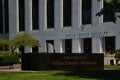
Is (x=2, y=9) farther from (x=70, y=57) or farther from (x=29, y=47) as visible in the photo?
(x=70, y=57)

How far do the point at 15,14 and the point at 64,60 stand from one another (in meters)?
49.2

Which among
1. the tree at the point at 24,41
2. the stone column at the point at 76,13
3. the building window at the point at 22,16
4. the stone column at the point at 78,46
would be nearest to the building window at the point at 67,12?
the stone column at the point at 76,13

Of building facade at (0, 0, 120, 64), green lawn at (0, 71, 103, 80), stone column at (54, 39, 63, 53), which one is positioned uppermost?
building facade at (0, 0, 120, 64)

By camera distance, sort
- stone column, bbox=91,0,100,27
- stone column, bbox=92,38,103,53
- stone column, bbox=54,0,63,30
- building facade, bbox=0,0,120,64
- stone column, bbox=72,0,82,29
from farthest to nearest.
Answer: stone column, bbox=54,0,63,30, stone column, bbox=72,0,82,29, stone column, bbox=92,38,103,53, stone column, bbox=91,0,100,27, building facade, bbox=0,0,120,64

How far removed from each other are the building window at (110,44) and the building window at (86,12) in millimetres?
4542

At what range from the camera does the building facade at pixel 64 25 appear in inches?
2521

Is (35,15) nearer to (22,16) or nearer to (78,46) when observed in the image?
(22,16)

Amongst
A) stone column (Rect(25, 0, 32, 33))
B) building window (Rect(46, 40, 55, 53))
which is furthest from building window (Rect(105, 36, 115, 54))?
stone column (Rect(25, 0, 32, 33))

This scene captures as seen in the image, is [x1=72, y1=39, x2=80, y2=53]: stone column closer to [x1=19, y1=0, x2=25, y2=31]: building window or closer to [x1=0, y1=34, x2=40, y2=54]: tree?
[x1=0, y1=34, x2=40, y2=54]: tree

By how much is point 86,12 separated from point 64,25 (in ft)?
18.8

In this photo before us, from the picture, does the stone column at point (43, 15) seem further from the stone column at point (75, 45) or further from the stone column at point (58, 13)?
the stone column at point (75, 45)

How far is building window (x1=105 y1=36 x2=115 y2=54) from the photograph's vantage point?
208 ft

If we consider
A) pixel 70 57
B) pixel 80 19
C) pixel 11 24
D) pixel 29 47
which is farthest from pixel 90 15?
pixel 70 57

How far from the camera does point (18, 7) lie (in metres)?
79.9
